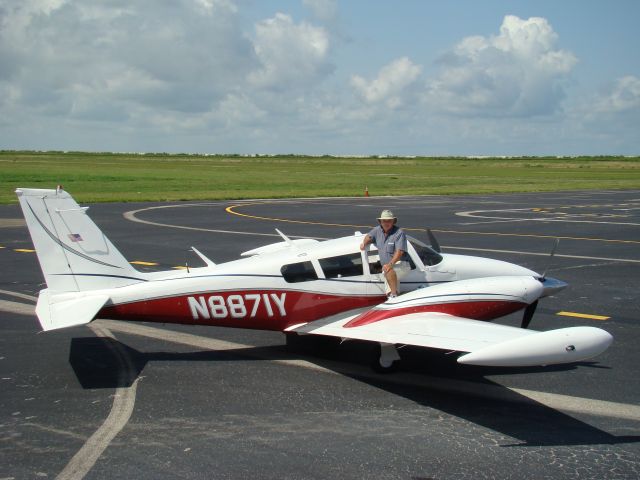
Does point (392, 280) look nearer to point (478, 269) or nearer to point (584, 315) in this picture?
point (478, 269)

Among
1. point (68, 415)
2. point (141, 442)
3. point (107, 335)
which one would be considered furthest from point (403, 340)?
point (107, 335)

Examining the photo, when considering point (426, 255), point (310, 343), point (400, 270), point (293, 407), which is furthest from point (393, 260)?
point (293, 407)

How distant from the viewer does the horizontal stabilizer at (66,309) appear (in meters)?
10.2

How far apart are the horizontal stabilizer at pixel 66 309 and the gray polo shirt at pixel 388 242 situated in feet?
14.0

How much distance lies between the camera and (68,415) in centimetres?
916

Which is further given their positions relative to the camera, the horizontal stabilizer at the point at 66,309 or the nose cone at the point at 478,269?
the nose cone at the point at 478,269

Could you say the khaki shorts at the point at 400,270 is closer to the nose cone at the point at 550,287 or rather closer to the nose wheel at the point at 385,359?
the nose wheel at the point at 385,359

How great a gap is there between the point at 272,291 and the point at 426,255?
272cm

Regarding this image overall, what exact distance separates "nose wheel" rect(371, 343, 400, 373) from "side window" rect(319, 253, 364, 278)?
1356 mm

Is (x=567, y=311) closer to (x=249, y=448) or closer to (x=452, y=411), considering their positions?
(x=452, y=411)

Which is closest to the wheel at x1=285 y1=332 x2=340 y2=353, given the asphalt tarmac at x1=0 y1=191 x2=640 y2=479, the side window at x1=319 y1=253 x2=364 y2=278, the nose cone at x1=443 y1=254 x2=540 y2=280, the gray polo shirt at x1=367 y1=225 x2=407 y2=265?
the asphalt tarmac at x1=0 y1=191 x2=640 y2=479

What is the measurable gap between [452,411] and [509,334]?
1.24 m

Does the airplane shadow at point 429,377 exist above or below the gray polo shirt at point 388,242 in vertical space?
below

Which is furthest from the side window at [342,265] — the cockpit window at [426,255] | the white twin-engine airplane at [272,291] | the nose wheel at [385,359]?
the nose wheel at [385,359]
